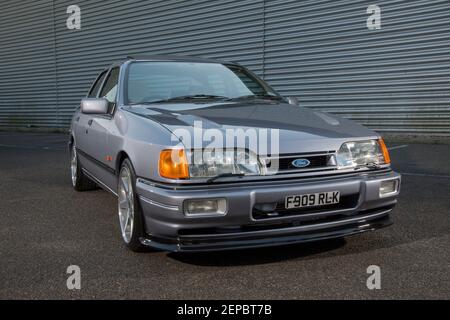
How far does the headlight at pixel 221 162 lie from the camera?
273 centimetres

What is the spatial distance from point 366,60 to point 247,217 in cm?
798

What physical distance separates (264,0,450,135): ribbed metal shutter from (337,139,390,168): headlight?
6504mm

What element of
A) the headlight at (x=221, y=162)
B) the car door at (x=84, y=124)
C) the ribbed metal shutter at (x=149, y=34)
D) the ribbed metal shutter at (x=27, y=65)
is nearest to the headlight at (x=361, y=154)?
the headlight at (x=221, y=162)

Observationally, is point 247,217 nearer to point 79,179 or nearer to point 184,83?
point 184,83

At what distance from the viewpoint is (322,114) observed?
3.56 meters

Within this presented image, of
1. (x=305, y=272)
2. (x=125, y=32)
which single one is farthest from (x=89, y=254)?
(x=125, y=32)

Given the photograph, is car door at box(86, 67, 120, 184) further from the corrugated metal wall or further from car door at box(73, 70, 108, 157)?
the corrugated metal wall

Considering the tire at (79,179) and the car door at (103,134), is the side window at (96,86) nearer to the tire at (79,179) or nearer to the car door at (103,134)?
the car door at (103,134)

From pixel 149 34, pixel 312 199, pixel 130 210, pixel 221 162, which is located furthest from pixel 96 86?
pixel 149 34

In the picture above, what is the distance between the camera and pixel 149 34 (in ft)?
46.5

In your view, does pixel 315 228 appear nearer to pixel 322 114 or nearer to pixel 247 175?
pixel 247 175

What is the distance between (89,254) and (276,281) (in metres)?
1.31

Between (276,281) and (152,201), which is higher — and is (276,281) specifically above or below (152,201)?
below

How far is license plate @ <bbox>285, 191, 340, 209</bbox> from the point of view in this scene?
9.01 ft
